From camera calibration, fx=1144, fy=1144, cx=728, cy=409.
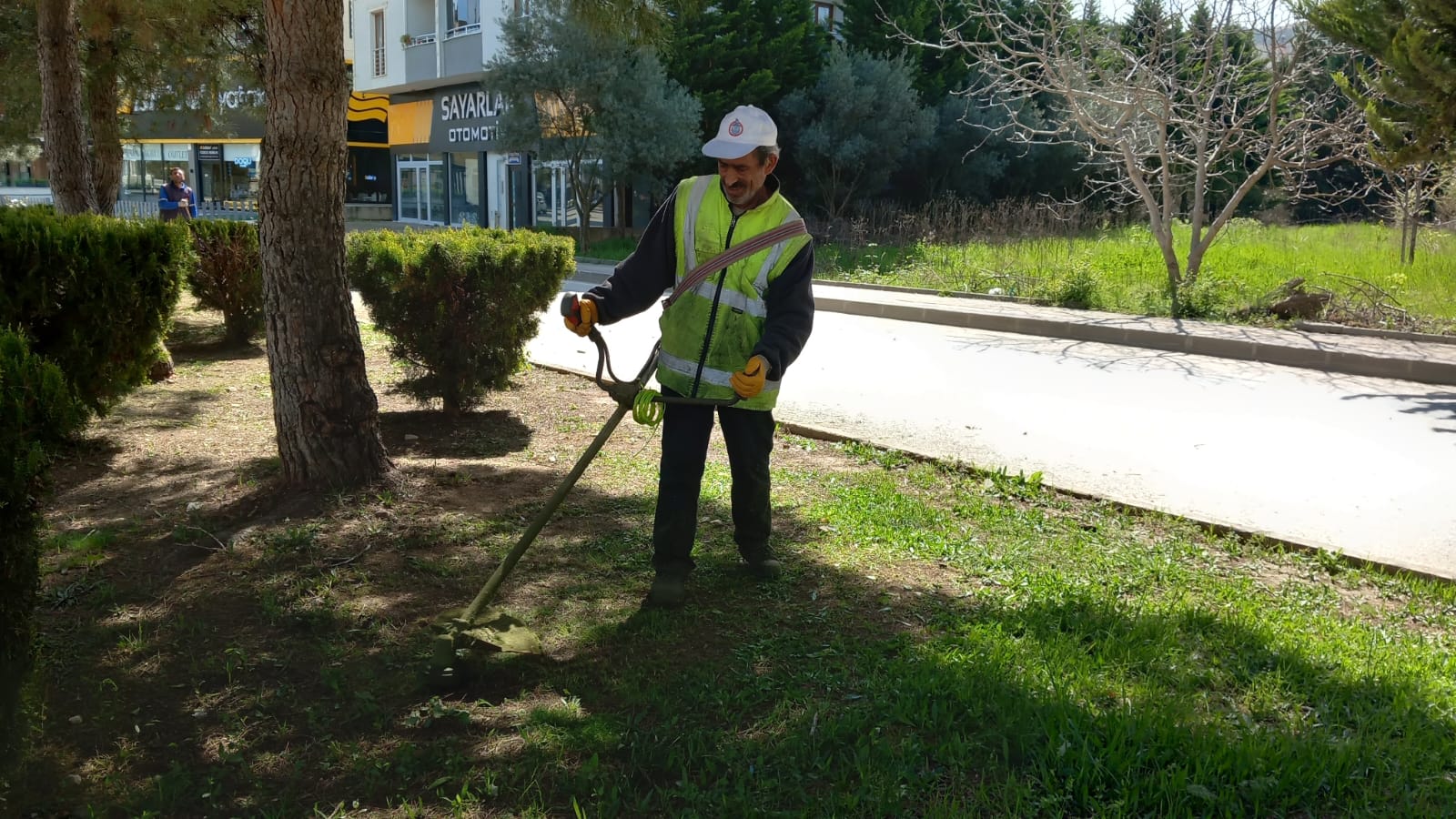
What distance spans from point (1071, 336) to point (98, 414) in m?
10.1

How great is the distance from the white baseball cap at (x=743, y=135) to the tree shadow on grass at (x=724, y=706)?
5.38ft

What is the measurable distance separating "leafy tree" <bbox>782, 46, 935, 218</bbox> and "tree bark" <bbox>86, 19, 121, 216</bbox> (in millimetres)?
17111

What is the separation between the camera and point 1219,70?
1362cm

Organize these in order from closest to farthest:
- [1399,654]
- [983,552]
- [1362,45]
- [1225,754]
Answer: [1225,754] → [1399,654] → [983,552] → [1362,45]

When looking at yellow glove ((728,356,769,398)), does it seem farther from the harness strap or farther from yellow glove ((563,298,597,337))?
yellow glove ((563,298,597,337))

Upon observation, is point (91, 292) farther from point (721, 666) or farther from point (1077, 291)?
point (1077, 291)

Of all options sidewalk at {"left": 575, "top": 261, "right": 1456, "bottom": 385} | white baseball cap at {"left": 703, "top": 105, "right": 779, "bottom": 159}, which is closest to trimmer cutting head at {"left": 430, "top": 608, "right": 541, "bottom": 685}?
white baseball cap at {"left": 703, "top": 105, "right": 779, "bottom": 159}

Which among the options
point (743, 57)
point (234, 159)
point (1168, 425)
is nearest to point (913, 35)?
point (743, 57)

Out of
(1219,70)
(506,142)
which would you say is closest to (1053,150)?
(506,142)

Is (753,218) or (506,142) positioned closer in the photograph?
(753,218)

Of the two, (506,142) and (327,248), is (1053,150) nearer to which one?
(506,142)

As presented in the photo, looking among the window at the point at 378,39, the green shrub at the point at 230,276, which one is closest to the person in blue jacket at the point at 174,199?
the green shrub at the point at 230,276

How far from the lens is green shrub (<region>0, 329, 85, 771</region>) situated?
8.91ft

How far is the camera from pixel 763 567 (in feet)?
14.8
